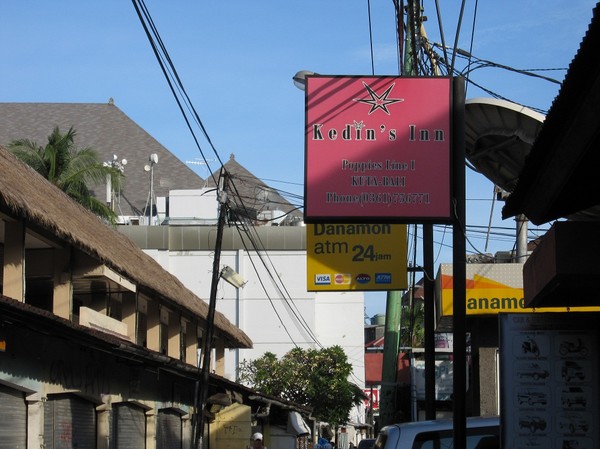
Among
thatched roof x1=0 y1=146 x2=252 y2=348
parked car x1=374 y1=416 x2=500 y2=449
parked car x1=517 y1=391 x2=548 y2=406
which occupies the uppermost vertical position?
thatched roof x1=0 y1=146 x2=252 y2=348

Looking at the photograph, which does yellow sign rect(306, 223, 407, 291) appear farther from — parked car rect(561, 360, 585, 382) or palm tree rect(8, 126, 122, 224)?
palm tree rect(8, 126, 122, 224)

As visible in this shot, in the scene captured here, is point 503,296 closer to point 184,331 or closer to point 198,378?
point 198,378

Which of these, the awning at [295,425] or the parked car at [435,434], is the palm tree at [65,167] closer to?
the awning at [295,425]

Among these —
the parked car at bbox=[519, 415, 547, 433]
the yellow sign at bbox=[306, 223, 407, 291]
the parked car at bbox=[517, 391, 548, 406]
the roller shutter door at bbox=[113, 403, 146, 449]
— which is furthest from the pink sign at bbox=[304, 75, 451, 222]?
the roller shutter door at bbox=[113, 403, 146, 449]

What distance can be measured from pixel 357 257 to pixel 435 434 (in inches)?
355

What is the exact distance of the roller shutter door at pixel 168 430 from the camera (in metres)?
23.3

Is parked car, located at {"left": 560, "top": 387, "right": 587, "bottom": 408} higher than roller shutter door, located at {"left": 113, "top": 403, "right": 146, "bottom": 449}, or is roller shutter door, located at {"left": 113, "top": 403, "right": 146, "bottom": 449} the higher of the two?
parked car, located at {"left": 560, "top": 387, "right": 587, "bottom": 408}

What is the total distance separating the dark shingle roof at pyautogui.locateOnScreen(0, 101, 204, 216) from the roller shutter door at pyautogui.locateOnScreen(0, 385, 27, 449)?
51.1 m

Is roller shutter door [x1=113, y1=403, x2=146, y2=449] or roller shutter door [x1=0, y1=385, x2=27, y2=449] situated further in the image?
roller shutter door [x1=113, y1=403, x2=146, y2=449]

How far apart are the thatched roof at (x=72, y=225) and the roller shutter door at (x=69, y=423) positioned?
244 centimetres

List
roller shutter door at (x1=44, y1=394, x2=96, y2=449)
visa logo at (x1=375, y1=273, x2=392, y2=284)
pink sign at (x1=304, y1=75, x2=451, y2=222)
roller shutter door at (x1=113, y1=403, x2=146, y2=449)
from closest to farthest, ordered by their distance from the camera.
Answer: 1. pink sign at (x1=304, y1=75, x2=451, y2=222)
2. roller shutter door at (x1=44, y1=394, x2=96, y2=449)
3. visa logo at (x1=375, y1=273, x2=392, y2=284)
4. roller shutter door at (x1=113, y1=403, x2=146, y2=449)

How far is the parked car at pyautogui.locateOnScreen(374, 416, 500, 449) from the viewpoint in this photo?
882 cm

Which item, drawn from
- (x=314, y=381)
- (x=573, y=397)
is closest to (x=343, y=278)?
(x=573, y=397)

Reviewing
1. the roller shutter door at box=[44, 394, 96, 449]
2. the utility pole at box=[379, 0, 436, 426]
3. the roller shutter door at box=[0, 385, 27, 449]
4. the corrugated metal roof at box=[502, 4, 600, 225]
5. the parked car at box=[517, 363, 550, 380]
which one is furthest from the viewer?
the utility pole at box=[379, 0, 436, 426]
